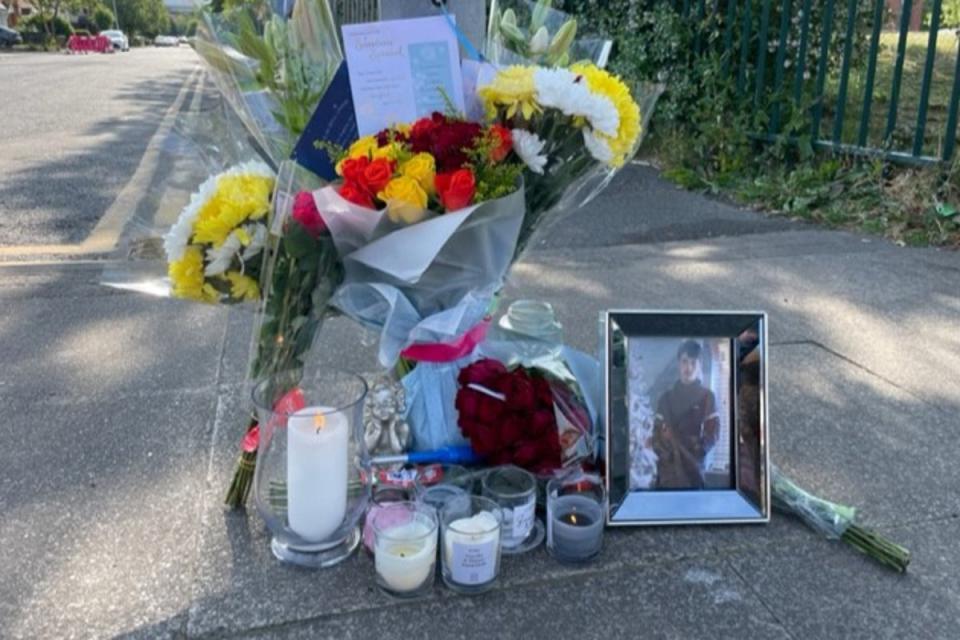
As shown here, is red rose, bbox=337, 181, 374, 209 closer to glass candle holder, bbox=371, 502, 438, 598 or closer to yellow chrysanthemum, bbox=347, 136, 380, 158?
yellow chrysanthemum, bbox=347, 136, 380, 158

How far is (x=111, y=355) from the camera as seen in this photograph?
3.05 metres

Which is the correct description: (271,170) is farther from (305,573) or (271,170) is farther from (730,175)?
(730,175)

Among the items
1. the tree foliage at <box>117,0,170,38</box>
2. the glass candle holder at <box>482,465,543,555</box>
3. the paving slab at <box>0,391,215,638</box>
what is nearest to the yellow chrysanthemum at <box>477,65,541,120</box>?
the glass candle holder at <box>482,465,543,555</box>

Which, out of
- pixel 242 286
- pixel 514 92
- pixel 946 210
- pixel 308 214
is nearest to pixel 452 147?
pixel 514 92

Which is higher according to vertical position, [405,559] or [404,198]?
[404,198]

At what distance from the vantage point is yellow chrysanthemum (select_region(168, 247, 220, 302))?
1.78 m

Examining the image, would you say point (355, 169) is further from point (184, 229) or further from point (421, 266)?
point (184, 229)

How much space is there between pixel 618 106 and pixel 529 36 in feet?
1.11

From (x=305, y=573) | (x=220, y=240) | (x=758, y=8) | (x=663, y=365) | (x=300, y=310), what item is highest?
(x=758, y=8)

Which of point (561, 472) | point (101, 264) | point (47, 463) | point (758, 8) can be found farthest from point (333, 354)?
point (758, 8)

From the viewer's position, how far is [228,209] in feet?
5.72

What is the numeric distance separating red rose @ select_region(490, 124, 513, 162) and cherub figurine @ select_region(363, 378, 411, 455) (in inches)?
26.6

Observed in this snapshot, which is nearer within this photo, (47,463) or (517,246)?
(517,246)

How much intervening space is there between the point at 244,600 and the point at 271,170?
3.20 ft
